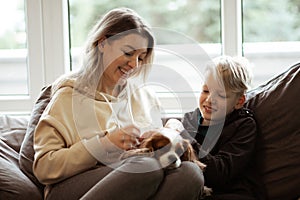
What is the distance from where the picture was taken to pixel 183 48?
2.96 metres

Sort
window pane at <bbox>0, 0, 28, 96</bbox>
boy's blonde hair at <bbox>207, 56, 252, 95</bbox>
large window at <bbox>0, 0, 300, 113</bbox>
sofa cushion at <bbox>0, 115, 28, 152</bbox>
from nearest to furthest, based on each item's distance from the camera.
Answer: boy's blonde hair at <bbox>207, 56, 252, 95</bbox>
sofa cushion at <bbox>0, 115, 28, 152</bbox>
large window at <bbox>0, 0, 300, 113</bbox>
window pane at <bbox>0, 0, 28, 96</bbox>

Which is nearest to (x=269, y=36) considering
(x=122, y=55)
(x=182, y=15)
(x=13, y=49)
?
(x=182, y=15)

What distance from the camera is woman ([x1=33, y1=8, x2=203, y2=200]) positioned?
1.81 meters

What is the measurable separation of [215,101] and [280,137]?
0.93ft

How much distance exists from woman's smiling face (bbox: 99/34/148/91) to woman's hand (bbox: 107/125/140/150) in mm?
269

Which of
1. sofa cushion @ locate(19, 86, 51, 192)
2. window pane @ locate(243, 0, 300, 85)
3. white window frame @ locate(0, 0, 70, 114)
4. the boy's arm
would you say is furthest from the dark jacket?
white window frame @ locate(0, 0, 70, 114)

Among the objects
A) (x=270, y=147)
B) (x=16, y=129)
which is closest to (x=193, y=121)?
(x=270, y=147)

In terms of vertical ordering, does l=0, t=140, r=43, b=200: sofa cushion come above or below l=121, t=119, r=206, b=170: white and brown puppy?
below

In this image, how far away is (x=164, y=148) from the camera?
189cm

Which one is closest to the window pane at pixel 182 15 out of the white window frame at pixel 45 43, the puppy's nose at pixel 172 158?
the white window frame at pixel 45 43

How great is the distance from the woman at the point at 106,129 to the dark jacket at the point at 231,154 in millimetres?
211

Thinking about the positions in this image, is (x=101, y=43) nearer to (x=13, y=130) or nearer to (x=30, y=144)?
(x=30, y=144)

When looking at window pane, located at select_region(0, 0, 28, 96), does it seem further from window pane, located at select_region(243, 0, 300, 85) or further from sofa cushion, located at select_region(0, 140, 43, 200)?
window pane, located at select_region(243, 0, 300, 85)

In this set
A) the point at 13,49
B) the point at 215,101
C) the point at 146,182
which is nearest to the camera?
the point at 146,182
